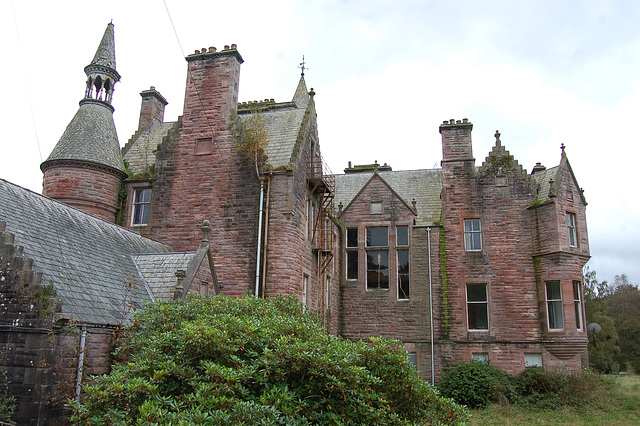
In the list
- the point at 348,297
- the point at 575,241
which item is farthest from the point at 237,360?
the point at 575,241

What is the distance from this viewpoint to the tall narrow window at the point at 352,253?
2631cm

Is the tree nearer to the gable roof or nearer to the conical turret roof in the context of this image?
the gable roof

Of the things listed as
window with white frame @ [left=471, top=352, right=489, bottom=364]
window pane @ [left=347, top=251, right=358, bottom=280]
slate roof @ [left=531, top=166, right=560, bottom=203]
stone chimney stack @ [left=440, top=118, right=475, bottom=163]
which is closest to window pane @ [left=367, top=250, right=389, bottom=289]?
window pane @ [left=347, top=251, right=358, bottom=280]

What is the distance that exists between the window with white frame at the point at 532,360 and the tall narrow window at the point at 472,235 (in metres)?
5.45

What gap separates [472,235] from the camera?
25.5 meters

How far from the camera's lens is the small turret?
18.9 meters

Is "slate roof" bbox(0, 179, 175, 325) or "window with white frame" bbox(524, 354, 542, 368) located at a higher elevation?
"slate roof" bbox(0, 179, 175, 325)

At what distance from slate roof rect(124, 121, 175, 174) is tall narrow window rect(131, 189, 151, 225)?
1111 mm

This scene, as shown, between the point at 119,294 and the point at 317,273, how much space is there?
32.4 ft

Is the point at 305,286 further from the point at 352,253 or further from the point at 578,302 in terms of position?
the point at 578,302

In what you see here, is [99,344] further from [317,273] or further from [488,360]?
[488,360]

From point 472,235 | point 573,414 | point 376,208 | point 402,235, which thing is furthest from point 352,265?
point 573,414

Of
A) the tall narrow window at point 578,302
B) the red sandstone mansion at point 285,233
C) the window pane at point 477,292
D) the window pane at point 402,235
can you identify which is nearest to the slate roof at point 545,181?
the red sandstone mansion at point 285,233

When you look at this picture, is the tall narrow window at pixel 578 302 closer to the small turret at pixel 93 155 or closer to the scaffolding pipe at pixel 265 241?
the scaffolding pipe at pixel 265 241
